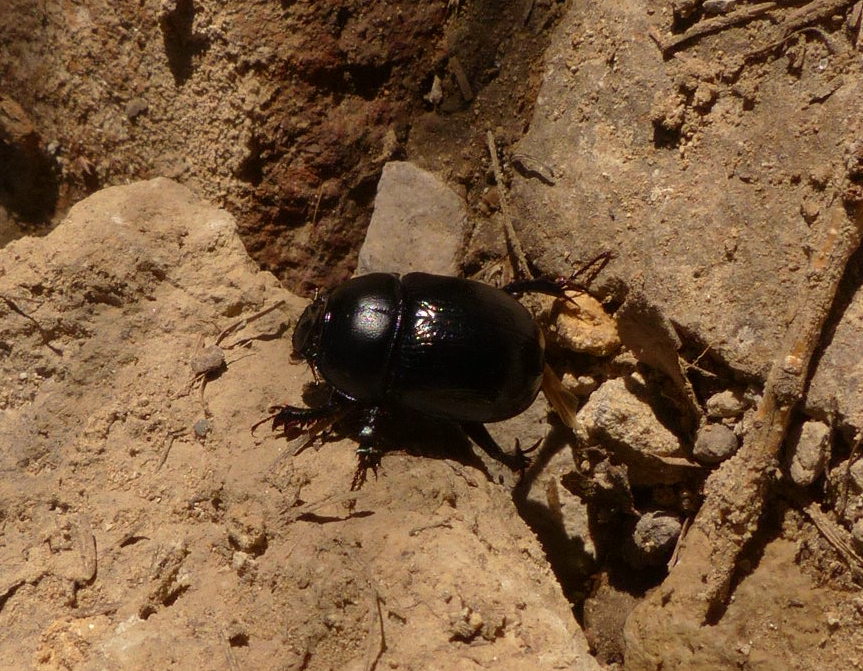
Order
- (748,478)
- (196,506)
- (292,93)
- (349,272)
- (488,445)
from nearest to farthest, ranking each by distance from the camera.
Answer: (748,478) → (196,506) → (488,445) → (292,93) → (349,272)

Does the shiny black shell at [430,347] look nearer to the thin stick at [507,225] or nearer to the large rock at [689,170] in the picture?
the thin stick at [507,225]

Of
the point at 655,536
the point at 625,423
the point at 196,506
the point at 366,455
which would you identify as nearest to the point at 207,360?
the point at 196,506

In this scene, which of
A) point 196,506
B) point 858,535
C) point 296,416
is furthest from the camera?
point 296,416

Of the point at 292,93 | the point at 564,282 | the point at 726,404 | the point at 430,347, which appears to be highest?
the point at 292,93

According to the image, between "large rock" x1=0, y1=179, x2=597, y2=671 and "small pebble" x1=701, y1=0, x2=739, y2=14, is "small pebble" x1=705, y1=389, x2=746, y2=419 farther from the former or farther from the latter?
"small pebble" x1=701, y1=0, x2=739, y2=14

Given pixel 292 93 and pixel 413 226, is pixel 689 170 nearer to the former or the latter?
pixel 413 226

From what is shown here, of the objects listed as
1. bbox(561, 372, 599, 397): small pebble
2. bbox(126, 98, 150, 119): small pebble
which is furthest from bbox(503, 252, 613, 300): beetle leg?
bbox(126, 98, 150, 119): small pebble
